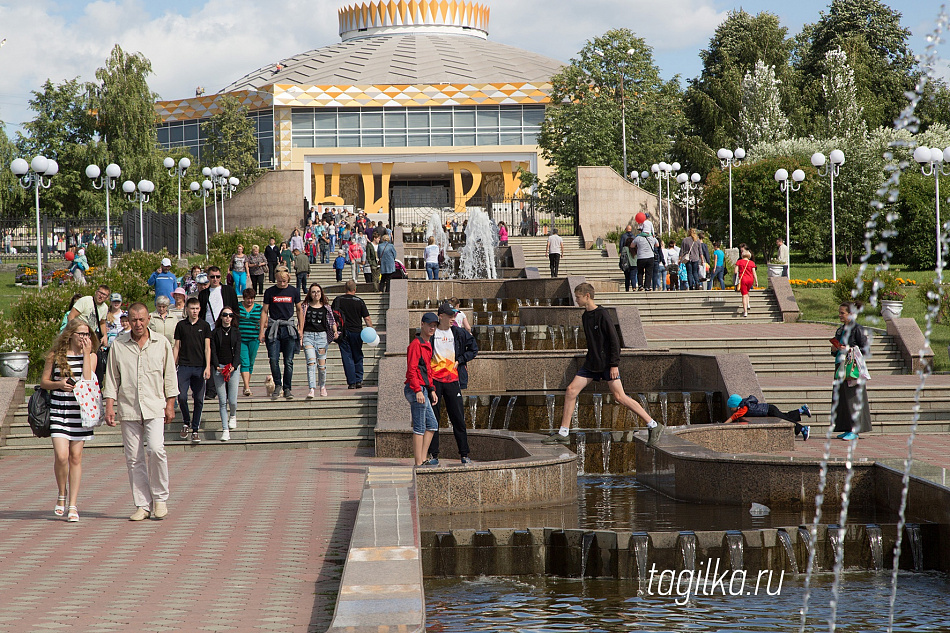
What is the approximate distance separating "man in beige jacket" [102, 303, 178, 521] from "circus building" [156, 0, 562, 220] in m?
57.1

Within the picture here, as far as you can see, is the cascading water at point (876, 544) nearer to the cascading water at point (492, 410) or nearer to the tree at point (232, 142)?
the cascading water at point (492, 410)

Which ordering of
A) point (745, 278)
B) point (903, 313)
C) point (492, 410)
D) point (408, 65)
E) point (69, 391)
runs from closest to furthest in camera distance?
point (69, 391)
point (492, 410)
point (745, 278)
point (903, 313)
point (408, 65)

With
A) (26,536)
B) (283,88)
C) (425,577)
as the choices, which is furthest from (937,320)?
(283,88)

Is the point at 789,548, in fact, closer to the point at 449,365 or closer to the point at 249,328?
the point at 449,365

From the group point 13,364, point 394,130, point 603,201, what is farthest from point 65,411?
point 394,130

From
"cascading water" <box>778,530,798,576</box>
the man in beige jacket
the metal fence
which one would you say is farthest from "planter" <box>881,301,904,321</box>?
the metal fence

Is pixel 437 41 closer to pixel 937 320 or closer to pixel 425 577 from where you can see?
pixel 937 320

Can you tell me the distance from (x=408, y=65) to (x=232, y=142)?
1820cm

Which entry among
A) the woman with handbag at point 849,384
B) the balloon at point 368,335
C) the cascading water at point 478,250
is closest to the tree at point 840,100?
the cascading water at point 478,250

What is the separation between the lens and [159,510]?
8.05 meters

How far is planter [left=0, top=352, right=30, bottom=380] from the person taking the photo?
579 inches

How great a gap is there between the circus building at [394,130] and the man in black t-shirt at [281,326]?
5129 cm

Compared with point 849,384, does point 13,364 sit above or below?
above

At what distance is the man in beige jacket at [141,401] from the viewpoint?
8.01 meters
